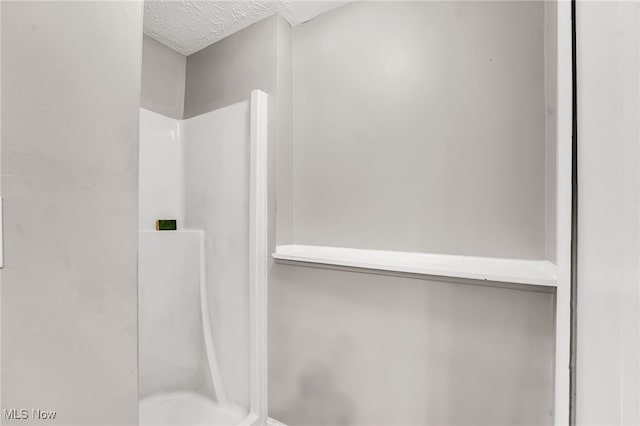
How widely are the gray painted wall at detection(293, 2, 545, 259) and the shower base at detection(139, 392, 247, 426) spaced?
3.00 feet

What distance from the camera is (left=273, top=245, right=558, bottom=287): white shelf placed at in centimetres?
78

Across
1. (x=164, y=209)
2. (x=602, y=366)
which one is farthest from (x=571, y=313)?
(x=164, y=209)

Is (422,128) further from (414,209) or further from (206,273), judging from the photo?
(206,273)

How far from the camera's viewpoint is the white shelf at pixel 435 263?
778 millimetres

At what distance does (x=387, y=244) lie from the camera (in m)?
1.15

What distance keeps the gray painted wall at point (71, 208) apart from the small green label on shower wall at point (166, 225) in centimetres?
117

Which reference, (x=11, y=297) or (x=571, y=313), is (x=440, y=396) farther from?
(x=11, y=297)

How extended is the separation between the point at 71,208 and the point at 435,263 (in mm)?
968

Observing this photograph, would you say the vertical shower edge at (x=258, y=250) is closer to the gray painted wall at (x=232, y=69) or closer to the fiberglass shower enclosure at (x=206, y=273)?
the fiberglass shower enclosure at (x=206, y=273)

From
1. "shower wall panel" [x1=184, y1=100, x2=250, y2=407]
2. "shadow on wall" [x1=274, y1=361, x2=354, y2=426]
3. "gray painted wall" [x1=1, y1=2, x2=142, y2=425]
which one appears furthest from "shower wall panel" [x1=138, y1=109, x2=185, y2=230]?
"gray painted wall" [x1=1, y1=2, x2=142, y2=425]

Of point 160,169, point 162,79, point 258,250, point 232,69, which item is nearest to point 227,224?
point 258,250

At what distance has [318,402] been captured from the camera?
47.8 inches

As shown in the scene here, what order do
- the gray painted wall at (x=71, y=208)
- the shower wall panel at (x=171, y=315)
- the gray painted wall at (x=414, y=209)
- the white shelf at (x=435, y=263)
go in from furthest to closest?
the shower wall panel at (x=171, y=315)
the gray painted wall at (x=414, y=209)
the white shelf at (x=435, y=263)
the gray painted wall at (x=71, y=208)

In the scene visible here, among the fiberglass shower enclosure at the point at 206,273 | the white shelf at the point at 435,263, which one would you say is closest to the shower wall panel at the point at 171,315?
the fiberglass shower enclosure at the point at 206,273
